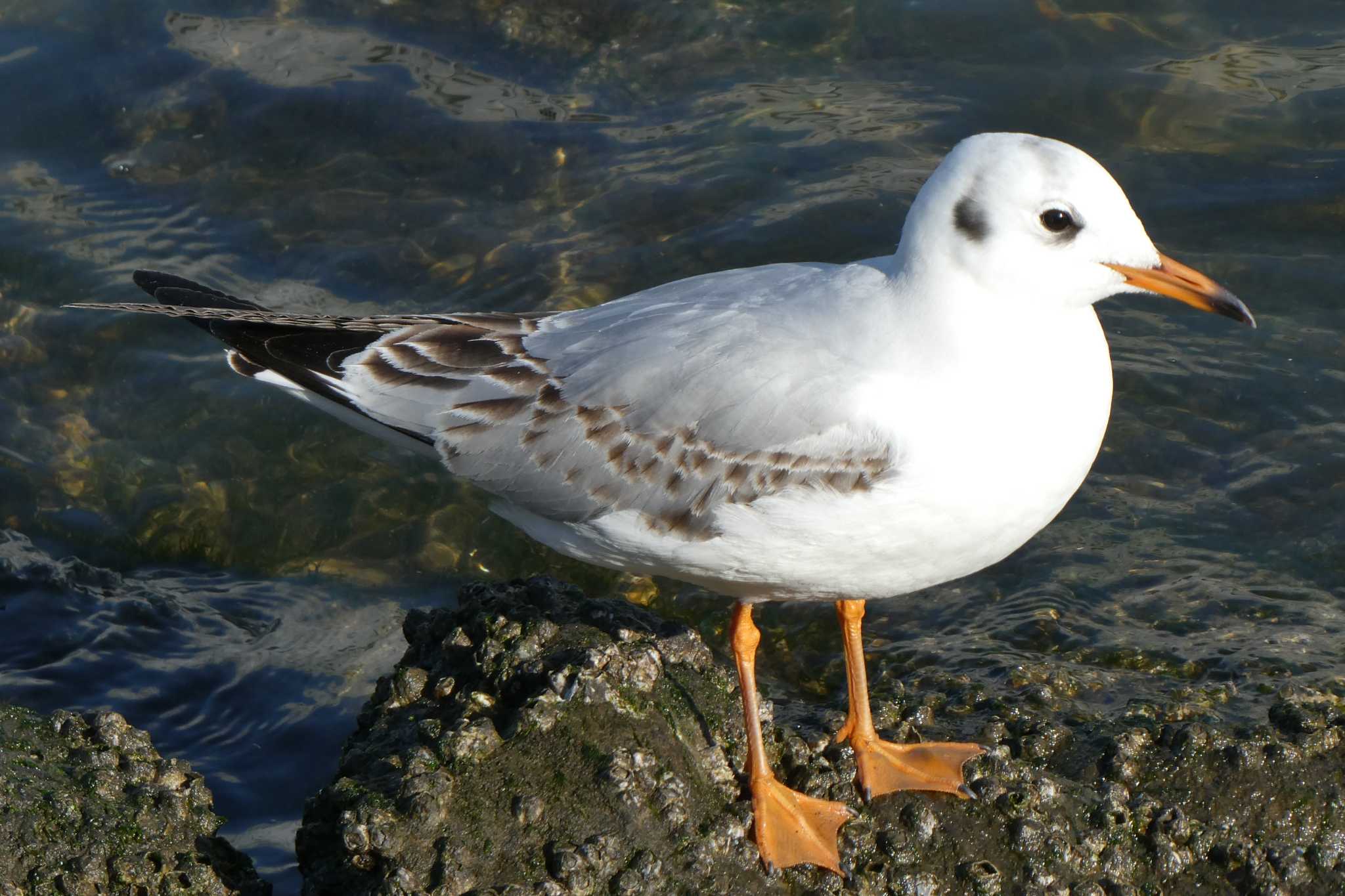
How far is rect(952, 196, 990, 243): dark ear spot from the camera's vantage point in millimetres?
4723

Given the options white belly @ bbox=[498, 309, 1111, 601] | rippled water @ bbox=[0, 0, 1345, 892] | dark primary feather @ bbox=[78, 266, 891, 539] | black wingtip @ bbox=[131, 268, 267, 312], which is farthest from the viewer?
rippled water @ bbox=[0, 0, 1345, 892]

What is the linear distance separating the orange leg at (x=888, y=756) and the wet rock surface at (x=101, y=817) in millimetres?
2090

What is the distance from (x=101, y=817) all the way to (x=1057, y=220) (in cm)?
362

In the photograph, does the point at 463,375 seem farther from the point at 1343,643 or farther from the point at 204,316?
the point at 1343,643

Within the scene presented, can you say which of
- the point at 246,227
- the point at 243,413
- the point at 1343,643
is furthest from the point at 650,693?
the point at 246,227

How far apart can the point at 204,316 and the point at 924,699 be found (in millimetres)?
3396

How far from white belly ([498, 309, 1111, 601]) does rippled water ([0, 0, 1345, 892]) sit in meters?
1.49

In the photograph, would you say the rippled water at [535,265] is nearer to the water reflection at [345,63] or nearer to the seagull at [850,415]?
the water reflection at [345,63]

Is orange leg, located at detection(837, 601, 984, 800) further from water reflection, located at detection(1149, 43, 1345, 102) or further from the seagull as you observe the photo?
water reflection, located at detection(1149, 43, 1345, 102)

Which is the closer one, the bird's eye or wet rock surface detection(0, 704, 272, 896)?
wet rock surface detection(0, 704, 272, 896)

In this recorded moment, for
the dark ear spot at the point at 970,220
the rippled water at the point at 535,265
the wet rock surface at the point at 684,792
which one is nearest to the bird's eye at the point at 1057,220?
the dark ear spot at the point at 970,220

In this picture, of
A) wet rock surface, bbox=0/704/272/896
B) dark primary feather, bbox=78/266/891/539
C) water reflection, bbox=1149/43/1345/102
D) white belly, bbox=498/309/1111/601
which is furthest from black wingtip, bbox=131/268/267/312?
water reflection, bbox=1149/43/1345/102

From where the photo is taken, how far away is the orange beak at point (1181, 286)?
15.5 feet

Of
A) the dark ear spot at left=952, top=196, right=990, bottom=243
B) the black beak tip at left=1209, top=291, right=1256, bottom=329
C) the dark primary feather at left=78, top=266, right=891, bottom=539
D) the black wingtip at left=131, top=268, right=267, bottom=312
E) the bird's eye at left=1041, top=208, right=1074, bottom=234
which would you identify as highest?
the bird's eye at left=1041, top=208, right=1074, bottom=234
